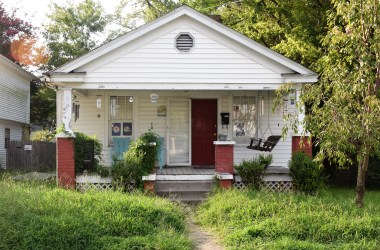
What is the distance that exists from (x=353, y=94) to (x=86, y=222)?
17.9 ft

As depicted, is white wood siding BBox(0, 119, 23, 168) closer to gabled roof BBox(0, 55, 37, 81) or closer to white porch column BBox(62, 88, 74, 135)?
gabled roof BBox(0, 55, 37, 81)

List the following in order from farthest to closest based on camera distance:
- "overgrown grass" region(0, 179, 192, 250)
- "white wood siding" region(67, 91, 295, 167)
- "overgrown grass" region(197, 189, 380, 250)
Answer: "white wood siding" region(67, 91, 295, 167) → "overgrown grass" region(197, 189, 380, 250) → "overgrown grass" region(0, 179, 192, 250)

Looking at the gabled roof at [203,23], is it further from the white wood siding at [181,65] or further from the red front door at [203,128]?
the red front door at [203,128]

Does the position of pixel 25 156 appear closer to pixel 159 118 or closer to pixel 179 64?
pixel 159 118

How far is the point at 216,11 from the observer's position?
22.5m

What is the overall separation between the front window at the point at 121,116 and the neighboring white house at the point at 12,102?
10325 millimetres

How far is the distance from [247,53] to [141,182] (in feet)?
15.5

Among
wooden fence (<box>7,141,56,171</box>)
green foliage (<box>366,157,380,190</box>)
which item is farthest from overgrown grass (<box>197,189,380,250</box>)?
wooden fence (<box>7,141,56,171</box>)

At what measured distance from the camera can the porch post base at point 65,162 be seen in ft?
41.0

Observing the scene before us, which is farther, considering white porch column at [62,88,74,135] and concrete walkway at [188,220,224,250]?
white porch column at [62,88,74,135]

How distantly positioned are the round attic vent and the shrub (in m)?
4.28

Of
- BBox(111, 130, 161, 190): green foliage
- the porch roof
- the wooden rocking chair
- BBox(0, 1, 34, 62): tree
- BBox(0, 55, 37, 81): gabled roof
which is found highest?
BBox(0, 1, 34, 62): tree

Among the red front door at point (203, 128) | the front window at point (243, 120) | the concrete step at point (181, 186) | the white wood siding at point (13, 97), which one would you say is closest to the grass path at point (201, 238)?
the concrete step at point (181, 186)

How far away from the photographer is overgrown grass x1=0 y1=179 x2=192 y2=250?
7215 mm
